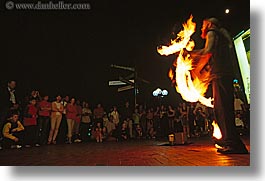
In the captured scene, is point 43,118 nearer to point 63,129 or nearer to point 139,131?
point 63,129

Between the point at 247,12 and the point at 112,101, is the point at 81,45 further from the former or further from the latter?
the point at 247,12

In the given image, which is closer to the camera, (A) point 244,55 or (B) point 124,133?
(A) point 244,55

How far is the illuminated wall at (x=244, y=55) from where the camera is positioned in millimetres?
2965

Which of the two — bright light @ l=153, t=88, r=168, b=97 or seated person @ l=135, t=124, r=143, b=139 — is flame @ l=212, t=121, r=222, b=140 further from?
seated person @ l=135, t=124, r=143, b=139

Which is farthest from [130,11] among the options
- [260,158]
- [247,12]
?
[260,158]

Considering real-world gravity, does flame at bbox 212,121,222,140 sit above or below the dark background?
below

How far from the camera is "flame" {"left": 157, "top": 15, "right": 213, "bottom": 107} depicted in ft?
10.1

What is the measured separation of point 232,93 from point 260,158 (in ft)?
1.76

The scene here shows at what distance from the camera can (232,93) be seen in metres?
3.07

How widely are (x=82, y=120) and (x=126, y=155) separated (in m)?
0.45

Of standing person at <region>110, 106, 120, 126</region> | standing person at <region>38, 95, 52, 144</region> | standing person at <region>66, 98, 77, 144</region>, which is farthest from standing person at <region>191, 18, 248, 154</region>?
standing person at <region>38, 95, 52, 144</region>

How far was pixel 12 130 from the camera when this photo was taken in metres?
3.08

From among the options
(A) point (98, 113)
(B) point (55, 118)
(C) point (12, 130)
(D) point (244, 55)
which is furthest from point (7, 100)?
(D) point (244, 55)

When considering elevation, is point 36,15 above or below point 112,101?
above
